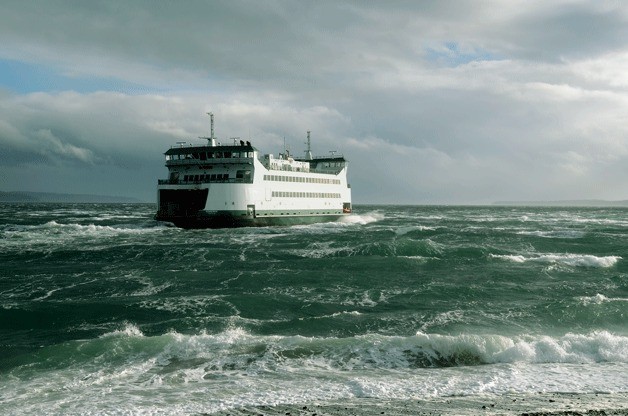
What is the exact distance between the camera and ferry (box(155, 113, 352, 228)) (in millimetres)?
51094

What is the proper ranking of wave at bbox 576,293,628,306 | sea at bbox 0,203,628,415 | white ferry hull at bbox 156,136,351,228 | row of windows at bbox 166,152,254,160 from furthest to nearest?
row of windows at bbox 166,152,254,160, white ferry hull at bbox 156,136,351,228, wave at bbox 576,293,628,306, sea at bbox 0,203,628,415

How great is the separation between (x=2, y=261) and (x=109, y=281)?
11267 mm

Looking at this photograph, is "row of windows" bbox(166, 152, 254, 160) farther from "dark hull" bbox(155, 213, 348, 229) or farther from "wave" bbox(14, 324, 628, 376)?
"wave" bbox(14, 324, 628, 376)

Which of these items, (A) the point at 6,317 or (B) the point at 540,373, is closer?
(B) the point at 540,373

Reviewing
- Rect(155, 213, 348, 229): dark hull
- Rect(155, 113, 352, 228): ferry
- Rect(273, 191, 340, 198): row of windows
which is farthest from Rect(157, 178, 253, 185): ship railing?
Rect(273, 191, 340, 198): row of windows

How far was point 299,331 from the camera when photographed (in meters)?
15.9

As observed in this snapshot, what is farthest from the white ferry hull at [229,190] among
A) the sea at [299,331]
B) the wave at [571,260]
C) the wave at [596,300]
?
the wave at [596,300]

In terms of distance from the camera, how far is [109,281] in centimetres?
2448

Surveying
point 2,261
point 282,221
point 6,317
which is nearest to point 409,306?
point 6,317

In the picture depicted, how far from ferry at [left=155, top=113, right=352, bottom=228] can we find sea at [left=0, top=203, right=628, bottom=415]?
1829cm

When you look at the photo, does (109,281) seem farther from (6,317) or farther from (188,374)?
(188,374)

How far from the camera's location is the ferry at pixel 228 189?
168 ft

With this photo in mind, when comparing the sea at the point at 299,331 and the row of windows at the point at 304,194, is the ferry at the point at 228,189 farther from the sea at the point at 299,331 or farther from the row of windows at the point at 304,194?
the sea at the point at 299,331

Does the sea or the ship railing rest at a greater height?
the ship railing
